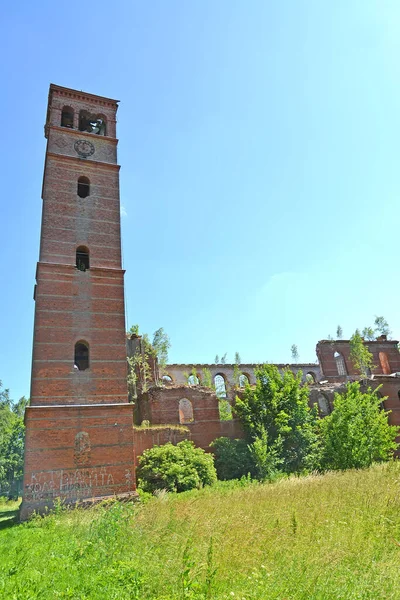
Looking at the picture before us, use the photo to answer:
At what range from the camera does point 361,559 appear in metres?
6.04

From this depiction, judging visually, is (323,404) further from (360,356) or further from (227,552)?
(227,552)

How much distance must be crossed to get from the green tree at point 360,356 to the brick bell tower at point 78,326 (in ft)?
85.0

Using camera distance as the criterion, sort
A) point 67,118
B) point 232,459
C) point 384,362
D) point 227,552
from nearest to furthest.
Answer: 1. point 227,552
2. point 232,459
3. point 67,118
4. point 384,362

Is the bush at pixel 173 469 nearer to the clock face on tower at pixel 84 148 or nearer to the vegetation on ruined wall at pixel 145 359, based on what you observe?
the vegetation on ruined wall at pixel 145 359

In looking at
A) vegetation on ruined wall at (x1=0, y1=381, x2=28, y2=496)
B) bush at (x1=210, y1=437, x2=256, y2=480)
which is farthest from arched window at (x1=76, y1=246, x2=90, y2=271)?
vegetation on ruined wall at (x1=0, y1=381, x2=28, y2=496)

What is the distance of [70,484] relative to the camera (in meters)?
14.6

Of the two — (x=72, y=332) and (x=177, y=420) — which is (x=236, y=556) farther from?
(x=177, y=420)

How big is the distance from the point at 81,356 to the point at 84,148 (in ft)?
37.1

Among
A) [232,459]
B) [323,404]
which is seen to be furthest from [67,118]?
[323,404]

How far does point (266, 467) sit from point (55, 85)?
2314 centimetres

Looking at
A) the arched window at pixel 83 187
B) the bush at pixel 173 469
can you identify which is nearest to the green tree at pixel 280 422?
the bush at pixel 173 469

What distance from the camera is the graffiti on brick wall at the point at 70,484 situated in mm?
14141

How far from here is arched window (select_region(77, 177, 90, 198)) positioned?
20469 mm

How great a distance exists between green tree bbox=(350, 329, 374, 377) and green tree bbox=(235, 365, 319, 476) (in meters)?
15.3
